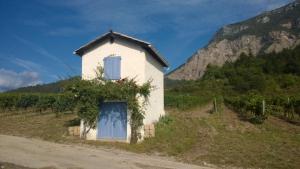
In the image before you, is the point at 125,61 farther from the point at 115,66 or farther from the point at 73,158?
the point at 73,158

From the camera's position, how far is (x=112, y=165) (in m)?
12.9

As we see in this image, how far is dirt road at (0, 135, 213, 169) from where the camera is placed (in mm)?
12656

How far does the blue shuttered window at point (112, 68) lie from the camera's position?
1978 centimetres

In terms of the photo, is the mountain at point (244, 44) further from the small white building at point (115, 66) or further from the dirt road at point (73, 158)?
the dirt road at point (73, 158)

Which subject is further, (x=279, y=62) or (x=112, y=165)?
(x=279, y=62)

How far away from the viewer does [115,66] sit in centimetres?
1989

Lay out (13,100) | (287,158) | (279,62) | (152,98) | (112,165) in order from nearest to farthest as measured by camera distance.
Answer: (112,165) < (287,158) < (152,98) < (13,100) < (279,62)

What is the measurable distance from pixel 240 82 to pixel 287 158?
5368cm

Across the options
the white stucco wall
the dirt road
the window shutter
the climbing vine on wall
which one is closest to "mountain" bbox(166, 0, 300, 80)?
the white stucco wall

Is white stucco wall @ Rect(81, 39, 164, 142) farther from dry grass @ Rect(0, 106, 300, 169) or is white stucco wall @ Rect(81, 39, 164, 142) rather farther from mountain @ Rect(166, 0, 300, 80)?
mountain @ Rect(166, 0, 300, 80)

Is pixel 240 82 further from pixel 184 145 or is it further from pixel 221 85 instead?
pixel 184 145

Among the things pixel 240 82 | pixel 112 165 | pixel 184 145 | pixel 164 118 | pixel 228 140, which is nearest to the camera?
pixel 112 165

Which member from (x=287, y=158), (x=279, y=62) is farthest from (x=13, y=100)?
(x=279, y=62)

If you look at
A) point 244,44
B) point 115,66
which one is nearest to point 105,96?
point 115,66
